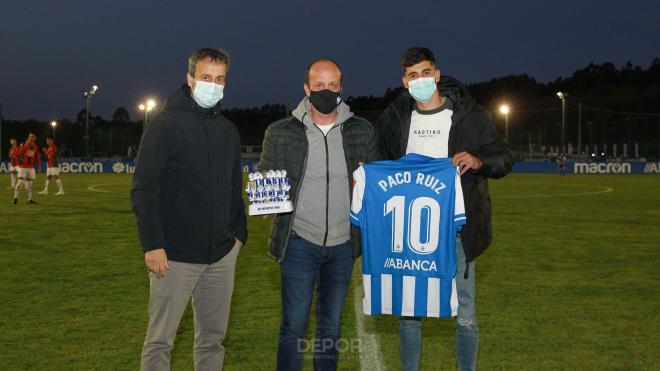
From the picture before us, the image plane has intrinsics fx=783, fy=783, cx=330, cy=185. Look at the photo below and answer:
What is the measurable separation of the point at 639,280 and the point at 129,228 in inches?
401

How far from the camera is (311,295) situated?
471 centimetres

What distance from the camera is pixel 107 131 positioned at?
3164 inches

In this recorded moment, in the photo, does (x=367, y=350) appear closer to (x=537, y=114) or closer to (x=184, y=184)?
(x=184, y=184)

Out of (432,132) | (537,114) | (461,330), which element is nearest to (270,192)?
(432,132)

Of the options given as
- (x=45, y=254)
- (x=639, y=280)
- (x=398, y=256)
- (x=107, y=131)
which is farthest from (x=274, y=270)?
(x=107, y=131)

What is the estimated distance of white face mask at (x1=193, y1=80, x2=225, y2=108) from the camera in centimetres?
429

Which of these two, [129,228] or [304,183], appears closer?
[304,183]

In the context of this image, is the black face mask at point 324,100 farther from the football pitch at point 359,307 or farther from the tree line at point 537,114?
the tree line at point 537,114

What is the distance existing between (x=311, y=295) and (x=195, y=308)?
2.30 feet

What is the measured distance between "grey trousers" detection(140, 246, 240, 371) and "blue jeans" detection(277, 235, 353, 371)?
374 millimetres

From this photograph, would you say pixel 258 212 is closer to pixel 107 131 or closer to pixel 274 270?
pixel 274 270

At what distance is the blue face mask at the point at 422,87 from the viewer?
4.73 metres

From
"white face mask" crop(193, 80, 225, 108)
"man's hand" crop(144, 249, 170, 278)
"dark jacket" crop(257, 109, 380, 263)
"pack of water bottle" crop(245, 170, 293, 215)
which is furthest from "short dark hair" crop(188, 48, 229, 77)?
"man's hand" crop(144, 249, 170, 278)

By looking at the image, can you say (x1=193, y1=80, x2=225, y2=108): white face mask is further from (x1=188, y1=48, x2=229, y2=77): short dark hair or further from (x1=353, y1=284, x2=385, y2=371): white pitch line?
(x1=353, y1=284, x2=385, y2=371): white pitch line
